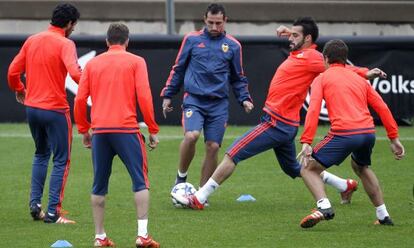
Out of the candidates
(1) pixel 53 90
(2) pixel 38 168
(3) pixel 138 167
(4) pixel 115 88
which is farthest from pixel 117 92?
(2) pixel 38 168

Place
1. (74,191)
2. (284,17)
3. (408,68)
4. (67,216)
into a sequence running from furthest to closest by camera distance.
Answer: (284,17) < (408,68) < (74,191) < (67,216)

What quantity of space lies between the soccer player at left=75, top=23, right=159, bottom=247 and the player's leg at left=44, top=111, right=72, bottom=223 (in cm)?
142

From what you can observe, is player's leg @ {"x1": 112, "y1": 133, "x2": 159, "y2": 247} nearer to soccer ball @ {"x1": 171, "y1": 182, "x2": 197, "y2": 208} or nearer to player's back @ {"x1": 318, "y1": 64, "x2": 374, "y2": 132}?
player's back @ {"x1": 318, "y1": 64, "x2": 374, "y2": 132}

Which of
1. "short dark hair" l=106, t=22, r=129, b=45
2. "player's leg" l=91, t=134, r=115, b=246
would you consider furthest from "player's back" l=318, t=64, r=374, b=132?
"player's leg" l=91, t=134, r=115, b=246

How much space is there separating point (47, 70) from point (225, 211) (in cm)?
234

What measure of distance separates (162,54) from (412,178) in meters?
6.26

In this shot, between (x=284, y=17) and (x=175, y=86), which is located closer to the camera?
(x=175, y=86)

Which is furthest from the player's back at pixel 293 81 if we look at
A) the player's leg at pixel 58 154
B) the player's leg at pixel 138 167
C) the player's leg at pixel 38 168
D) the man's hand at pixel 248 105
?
the player's leg at pixel 138 167

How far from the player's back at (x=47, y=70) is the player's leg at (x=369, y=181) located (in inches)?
109

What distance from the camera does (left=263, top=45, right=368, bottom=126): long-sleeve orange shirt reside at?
37.9 feet

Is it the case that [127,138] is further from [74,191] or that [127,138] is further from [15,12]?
[15,12]

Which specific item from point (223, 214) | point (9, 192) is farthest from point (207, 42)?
point (9, 192)

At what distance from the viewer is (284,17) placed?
87.4ft

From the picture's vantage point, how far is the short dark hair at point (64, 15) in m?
11.1
